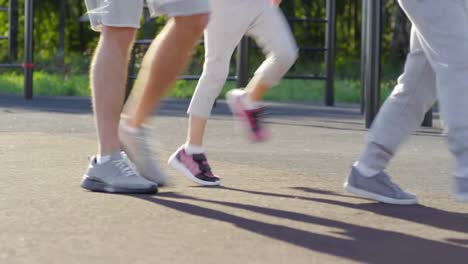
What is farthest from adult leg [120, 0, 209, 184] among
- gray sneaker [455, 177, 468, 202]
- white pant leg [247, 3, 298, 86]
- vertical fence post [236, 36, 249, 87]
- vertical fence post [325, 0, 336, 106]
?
vertical fence post [325, 0, 336, 106]

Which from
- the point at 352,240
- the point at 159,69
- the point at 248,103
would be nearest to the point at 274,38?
the point at 248,103

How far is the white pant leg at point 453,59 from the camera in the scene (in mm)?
4441

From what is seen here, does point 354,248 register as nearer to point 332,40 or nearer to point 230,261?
point 230,261

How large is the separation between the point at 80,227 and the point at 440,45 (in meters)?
1.37

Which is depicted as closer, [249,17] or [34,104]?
[249,17]

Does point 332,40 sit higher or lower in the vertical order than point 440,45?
lower

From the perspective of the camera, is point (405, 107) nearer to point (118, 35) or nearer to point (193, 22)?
point (193, 22)

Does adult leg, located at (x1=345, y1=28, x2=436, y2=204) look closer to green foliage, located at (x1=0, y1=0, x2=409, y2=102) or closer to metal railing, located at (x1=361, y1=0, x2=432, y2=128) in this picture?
metal railing, located at (x1=361, y1=0, x2=432, y2=128)

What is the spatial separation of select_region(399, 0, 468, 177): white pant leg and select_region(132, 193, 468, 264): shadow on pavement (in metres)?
0.53

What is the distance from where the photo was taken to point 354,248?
12.1 feet

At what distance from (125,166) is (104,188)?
112 millimetres

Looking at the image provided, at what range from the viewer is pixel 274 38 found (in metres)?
5.55

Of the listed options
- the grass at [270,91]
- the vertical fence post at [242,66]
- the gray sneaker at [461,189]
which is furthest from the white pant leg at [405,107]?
the grass at [270,91]

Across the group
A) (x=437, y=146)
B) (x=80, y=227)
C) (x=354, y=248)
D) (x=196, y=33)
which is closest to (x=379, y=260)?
(x=354, y=248)
